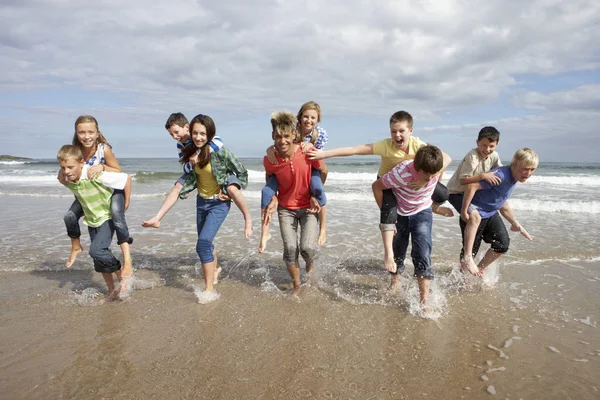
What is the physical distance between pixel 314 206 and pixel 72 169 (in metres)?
2.65

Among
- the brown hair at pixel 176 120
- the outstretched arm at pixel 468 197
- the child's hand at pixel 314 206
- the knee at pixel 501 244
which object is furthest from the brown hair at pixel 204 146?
the knee at pixel 501 244

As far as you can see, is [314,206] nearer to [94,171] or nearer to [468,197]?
[468,197]

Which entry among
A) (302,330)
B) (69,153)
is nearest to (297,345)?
(302,330)

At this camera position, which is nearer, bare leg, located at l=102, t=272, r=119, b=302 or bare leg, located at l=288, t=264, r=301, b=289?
bare leg, located at l=102, t=272, r=119, b=302

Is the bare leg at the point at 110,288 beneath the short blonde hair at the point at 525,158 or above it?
beneath

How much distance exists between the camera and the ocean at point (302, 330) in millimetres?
2674

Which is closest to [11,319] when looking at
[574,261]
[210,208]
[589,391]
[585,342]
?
[210,208]

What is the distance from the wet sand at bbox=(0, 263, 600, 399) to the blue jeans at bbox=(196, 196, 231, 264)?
0.54 metres

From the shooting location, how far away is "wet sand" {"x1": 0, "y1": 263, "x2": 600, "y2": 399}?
2.64 m

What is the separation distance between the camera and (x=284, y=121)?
13.3 feet

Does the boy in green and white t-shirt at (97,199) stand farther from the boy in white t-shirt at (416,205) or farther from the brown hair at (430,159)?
the brown hair at (430,159)

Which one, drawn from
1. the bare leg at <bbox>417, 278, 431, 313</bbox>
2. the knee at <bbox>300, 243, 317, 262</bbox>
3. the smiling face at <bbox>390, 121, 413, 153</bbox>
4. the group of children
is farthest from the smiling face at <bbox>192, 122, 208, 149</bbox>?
the bare leg at <bbox>417, 278, 431, 313</bbox>

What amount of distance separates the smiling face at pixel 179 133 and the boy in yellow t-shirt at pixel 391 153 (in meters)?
1.64

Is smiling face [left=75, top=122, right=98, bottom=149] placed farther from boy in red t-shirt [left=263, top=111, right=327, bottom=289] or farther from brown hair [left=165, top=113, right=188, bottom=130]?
boy in red t-shirt [left=263, top=111, right=327, bottom=289]
